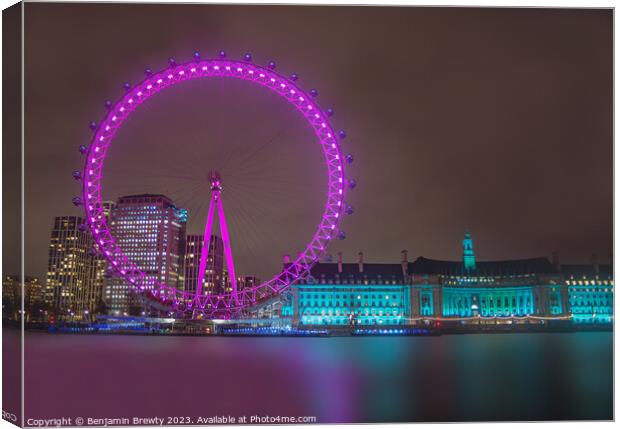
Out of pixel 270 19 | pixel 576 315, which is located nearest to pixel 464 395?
pixel 270 19

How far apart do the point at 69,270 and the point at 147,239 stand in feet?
22.6

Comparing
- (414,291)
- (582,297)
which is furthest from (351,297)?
(582,297)

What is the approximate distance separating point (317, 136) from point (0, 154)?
7042 millimetres

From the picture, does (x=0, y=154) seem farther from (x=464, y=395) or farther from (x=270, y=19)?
(x=464, y=395)

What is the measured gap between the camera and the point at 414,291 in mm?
42500

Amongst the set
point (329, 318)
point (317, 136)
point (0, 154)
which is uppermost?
point (317, 136)

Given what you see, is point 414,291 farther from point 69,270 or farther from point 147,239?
point 69,270

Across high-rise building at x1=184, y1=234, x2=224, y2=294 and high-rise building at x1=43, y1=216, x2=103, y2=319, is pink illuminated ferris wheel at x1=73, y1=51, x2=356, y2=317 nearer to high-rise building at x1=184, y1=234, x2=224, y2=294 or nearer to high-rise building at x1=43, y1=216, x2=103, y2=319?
high-rise building at x1=43, y1=216, x2=103, y2=319

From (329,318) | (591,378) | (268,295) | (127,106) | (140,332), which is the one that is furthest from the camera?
(329,318)

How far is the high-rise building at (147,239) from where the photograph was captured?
49188mm

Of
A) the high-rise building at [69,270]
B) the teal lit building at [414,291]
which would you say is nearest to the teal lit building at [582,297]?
the teal lit building at [414,291]

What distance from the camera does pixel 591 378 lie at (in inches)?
402

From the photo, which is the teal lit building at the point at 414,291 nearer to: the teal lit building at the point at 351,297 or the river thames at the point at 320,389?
the teal lit building at the point at 351,297

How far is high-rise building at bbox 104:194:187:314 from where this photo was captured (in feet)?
161
